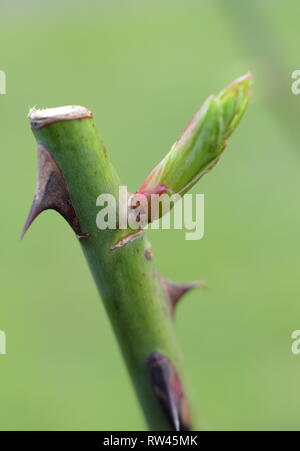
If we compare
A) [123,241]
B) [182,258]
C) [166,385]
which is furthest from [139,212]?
[182,258]

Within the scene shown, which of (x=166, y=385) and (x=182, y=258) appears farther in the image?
(x=182, y=258)

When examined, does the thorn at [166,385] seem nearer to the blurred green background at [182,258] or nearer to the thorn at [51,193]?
the thorn at [51,193]

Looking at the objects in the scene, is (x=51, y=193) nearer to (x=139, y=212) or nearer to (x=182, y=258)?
(x=139, y=212)

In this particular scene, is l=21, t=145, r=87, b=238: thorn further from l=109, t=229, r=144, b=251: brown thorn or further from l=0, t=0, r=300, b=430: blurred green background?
l=0, t=0, r=300, b=430: blurred green background

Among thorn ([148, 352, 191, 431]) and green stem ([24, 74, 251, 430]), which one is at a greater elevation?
green stem ([24, 74, 251, 430])

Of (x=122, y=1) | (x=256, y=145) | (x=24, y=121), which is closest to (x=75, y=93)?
(x=24, y=121)

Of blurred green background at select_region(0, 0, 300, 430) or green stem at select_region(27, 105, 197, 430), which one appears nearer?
green stem at select_region(27, 105, 197, 430)

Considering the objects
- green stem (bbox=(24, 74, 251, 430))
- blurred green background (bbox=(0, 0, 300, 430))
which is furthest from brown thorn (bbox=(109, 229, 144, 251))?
blurred green background (bbox=(0, 0, 300, 430))
